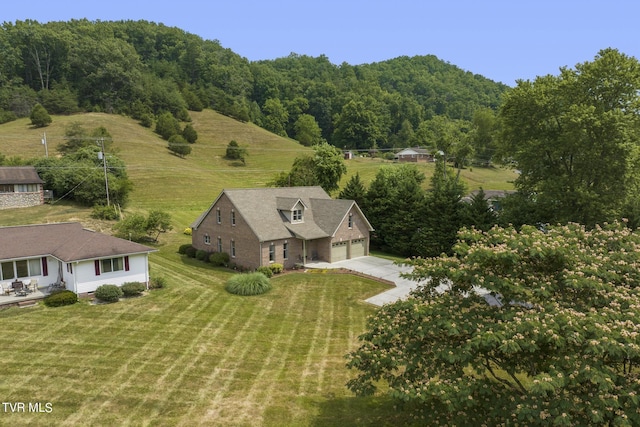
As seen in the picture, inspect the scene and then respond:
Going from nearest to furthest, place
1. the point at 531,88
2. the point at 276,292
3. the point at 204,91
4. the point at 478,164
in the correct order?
the point at 276,292 < the point at 531,88 < the point at 478,164 < the point at 204,91

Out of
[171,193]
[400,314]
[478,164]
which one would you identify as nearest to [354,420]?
[400,314]

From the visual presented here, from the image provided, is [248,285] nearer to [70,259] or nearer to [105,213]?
[70,259]

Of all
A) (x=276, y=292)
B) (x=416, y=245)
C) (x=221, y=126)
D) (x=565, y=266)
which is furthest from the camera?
(x=221, y=126)

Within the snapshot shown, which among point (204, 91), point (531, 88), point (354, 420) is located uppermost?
point (204, 91)

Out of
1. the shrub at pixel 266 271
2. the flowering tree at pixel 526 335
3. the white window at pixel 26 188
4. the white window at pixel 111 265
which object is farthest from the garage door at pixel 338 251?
the white window at pixel 26 188

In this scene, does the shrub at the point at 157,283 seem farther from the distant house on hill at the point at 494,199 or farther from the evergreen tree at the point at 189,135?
the evergreen tree at the point at 189,135

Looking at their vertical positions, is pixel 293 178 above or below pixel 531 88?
below

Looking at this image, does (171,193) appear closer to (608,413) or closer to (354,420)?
(354,420)
